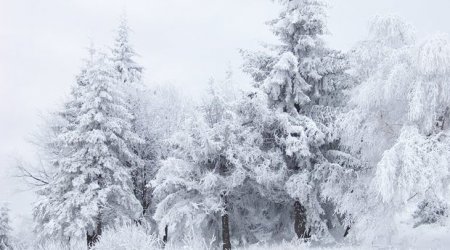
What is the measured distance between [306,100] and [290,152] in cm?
275

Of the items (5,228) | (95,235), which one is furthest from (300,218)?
(5,228)

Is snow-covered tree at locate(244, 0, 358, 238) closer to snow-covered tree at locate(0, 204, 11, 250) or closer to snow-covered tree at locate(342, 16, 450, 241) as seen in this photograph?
snow-covered tree at locate(342, 16, 450, 241)

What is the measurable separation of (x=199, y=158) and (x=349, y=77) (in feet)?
24.3

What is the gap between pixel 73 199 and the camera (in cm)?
2167

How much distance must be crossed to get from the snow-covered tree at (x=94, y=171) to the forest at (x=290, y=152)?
74mm

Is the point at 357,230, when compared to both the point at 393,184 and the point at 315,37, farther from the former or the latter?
the point at 315,37

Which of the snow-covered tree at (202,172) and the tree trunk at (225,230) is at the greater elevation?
the snow-covered tree at (202,172)

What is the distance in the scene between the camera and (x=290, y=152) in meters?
18.6

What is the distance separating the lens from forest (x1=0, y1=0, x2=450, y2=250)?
592 inches

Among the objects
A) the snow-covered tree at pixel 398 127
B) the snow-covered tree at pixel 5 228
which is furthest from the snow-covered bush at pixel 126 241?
the snow-covered tree at pixel 5 228

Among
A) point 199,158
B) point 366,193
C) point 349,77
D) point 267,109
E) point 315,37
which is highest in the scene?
point 315,37

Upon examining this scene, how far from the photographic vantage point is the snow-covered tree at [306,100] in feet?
62.3

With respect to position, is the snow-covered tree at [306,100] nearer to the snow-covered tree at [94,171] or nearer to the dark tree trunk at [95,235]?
the snow-covered tree at [94,171]

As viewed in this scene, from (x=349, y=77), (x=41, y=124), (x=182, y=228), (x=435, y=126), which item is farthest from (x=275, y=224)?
(x=41, y=124)
